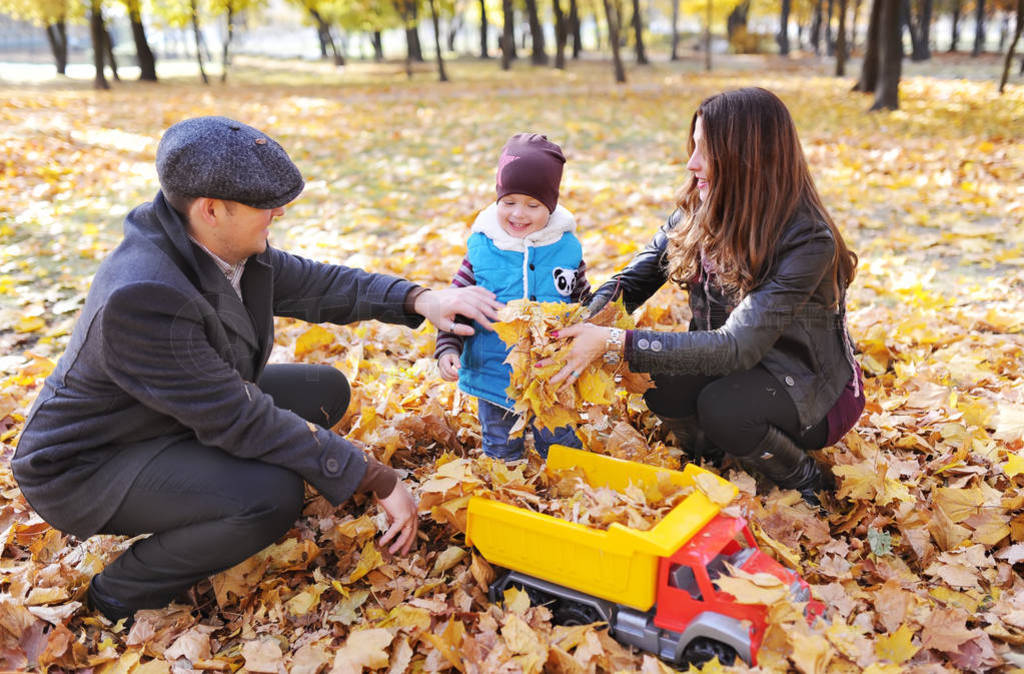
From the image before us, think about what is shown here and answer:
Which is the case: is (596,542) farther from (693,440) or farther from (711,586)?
(693,440)

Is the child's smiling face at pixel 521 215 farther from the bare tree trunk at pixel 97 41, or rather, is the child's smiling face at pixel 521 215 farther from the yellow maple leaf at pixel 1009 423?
the bare tree trunk at pixel 97 41

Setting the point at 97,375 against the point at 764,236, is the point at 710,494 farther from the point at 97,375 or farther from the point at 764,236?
the point at 97,375

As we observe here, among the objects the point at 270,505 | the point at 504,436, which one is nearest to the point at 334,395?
the point at 504,436

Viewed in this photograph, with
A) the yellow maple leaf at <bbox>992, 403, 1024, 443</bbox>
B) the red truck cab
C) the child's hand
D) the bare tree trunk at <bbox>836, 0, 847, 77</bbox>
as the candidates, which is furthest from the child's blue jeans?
the bare tree trunk at <bbox>836, 0, 847, 77</bbox>

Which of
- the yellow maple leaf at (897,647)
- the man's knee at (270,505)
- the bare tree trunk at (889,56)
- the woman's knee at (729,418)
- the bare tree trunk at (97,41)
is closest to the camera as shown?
the yellow maple leaf at (897,647)

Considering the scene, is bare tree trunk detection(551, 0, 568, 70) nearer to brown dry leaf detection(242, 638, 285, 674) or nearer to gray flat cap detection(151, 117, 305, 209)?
gray flat cap detection(151, 117, 305, 209)

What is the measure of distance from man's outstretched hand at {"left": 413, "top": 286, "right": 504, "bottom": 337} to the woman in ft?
1.39

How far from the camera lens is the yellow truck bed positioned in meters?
2.10

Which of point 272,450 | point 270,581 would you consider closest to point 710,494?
point 272,450

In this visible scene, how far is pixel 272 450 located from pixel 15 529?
1.26 m

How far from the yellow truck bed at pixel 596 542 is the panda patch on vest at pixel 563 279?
2.47 feet

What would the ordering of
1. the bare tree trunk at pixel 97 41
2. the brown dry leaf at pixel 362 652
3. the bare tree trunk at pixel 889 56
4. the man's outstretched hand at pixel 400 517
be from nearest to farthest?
1. the brown dry leaf at pixel 362 652
2. the man's outstretched hand at pixel 400 517
3. the bare tree trunk at pixel 889 56
4. the bare tree trunk at pixel 97 41

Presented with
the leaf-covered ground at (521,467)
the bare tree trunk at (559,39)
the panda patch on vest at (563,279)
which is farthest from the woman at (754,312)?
the bare tree trunk at (559,39)

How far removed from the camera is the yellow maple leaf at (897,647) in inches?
84.5
